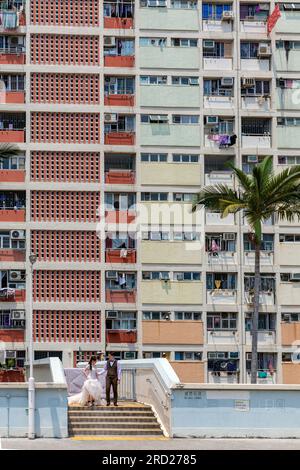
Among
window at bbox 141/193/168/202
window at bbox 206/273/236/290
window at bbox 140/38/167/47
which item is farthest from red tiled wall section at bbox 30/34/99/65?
window at bbox 206/273/236/290

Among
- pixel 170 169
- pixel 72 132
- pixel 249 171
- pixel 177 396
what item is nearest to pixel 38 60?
pixel 72 132

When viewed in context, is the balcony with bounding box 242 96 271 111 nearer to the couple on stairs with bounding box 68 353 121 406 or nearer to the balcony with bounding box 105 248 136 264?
the balcony with bounding box 105 248 136 264

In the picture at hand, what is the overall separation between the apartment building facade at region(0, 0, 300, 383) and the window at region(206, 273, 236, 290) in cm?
7

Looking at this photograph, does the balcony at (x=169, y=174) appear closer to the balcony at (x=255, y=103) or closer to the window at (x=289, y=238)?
the balcony at (x=255, y=103)

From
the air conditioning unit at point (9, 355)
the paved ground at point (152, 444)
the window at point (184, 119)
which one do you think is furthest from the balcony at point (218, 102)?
the paved ground at point (152, 444)

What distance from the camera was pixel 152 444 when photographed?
3112cm

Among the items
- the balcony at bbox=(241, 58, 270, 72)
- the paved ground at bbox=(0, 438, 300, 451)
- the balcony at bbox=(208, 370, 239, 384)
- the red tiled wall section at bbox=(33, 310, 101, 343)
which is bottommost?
the paved ground at bbox=(0, 438, 300, 451)

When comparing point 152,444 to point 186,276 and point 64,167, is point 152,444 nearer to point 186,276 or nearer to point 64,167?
point 186,276

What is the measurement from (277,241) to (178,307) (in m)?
6.76

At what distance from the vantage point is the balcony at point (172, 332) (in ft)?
199

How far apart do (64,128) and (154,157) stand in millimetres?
5183

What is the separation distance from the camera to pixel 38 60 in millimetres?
62188

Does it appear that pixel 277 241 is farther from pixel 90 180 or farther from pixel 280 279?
pixel 90 180

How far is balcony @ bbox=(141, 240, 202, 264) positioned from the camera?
61531 mm
